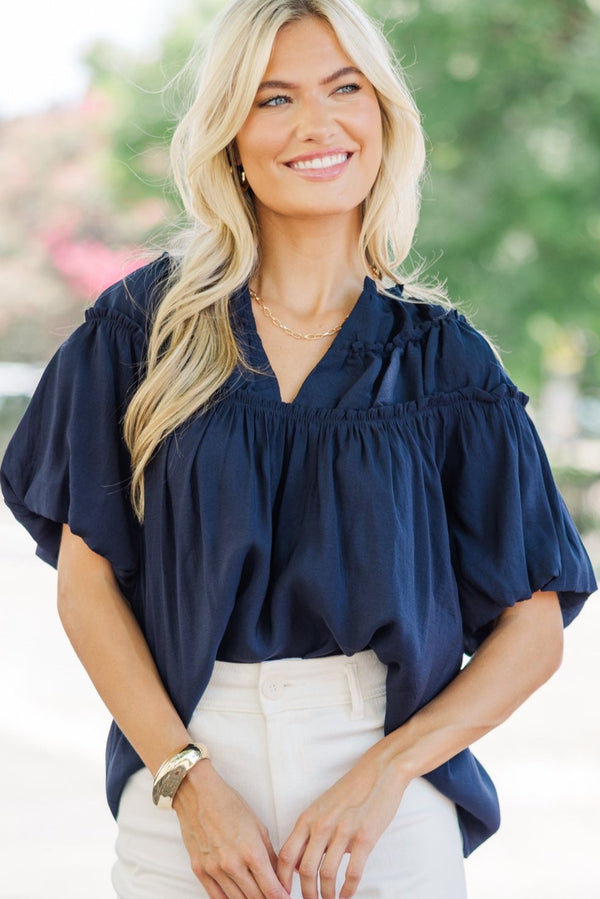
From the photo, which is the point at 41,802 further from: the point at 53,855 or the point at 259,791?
the point at 259,791

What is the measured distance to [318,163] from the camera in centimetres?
180

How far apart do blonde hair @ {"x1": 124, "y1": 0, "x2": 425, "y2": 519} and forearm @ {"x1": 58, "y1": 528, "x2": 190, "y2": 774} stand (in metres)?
0.11

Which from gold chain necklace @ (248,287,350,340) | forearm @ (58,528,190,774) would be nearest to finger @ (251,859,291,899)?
forearm @ (58,528,190,774)

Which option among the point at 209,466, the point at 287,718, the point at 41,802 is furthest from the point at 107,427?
the point at 41,802

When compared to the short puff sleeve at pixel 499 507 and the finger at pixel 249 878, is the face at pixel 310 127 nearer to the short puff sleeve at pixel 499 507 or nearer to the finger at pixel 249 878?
the short puff sleeve at pixel 499 507

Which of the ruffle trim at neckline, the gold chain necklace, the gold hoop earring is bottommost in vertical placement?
the ruffle trim at neckline

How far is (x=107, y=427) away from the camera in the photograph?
175 centimetres

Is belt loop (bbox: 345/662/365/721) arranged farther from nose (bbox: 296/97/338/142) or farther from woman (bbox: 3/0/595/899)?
nose (bbox: 296/97/338/142)

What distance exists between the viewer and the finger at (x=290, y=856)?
1.60 metres

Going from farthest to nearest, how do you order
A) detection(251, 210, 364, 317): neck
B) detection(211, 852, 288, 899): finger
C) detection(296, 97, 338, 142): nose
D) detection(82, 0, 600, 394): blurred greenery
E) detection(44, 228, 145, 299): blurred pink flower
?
detection(44, 228, 145, 299): blurred pink flower, detection(82, 0, 600, 394): blurred greenery, detection(251, 210, 364, 317): neck, detection(296, 97, 338, 142): nose, detection(211, 852, 288, 899): finger

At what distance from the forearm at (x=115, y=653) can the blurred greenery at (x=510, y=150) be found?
6.02m

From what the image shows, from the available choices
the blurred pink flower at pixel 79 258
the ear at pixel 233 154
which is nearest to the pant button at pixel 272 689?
the ear at pixel 233 154

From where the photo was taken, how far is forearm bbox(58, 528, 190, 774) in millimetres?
1648

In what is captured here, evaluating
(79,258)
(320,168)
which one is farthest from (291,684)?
(79,258)
